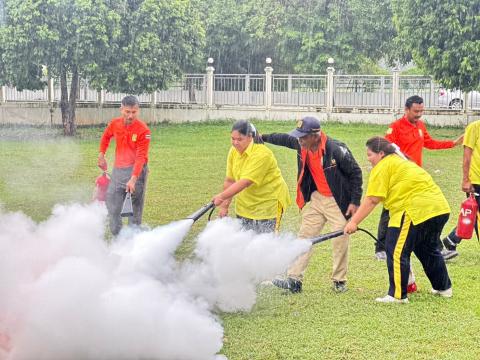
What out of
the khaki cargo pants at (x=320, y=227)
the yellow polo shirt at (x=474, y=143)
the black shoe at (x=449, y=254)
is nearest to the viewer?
the khaki cargo pants at (x=320, y=227)

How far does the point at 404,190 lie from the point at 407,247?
20.9 inches

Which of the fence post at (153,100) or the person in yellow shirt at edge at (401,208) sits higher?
the fence post at (153,100)

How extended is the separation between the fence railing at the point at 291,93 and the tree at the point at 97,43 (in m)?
2.28

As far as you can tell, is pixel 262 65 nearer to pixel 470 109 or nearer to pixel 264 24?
pixel 264 24

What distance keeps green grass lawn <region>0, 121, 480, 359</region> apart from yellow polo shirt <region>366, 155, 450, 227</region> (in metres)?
0.88

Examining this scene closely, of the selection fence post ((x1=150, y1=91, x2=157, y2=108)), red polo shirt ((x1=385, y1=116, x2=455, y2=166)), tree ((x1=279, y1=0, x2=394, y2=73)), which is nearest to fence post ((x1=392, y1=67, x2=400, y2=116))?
tree ((x1=279, y1=0, x2=394, y2=73))

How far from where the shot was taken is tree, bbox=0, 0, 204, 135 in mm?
21312

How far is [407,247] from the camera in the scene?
793cm

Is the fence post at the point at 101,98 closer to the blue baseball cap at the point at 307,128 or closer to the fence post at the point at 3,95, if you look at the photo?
the fence post at the point at 3,95

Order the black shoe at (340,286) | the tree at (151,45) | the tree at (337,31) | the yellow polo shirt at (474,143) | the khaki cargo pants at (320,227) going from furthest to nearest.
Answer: the tree at (337,31) < the tree at (151,45) < the yellow polo shirt at (474,143) < the black shoe at (340,286) < the khaki cargo pants at (320,227)

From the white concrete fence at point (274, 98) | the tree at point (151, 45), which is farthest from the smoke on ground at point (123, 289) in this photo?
the white concrete fence at point (274, 98)

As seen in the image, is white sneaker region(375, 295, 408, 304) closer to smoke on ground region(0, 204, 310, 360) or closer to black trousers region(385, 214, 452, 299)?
black trousers region(385, 214, 452, 299)

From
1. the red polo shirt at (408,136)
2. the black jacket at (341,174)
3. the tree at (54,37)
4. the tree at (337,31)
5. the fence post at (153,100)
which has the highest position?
the tree at (337,31)

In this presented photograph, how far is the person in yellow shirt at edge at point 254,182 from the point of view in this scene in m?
8.16
